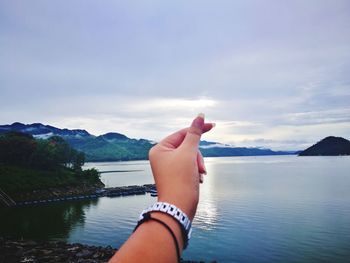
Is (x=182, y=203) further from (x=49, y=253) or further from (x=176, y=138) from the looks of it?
(x=49, y=253)

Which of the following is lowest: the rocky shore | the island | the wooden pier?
the wooden pier

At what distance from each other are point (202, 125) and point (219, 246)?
41229 millimetres

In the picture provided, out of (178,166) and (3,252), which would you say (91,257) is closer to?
(3,252)

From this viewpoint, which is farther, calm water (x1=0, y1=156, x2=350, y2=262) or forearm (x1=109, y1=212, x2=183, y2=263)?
calm water (x1=0, y1=156, x2=350, y2=262)

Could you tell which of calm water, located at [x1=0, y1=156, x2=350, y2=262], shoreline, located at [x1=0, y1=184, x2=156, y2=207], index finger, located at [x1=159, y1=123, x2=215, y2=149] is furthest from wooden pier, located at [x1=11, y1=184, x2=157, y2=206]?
index finger, located at [x1=159, y1=123, x2=215, y2=149]

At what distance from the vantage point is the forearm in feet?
4.87

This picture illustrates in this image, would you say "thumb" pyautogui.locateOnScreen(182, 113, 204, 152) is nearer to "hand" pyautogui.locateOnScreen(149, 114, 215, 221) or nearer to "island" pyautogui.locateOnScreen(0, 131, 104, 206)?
"hand" pyautogui.locateOnScreen(149, 114, 215, 221)

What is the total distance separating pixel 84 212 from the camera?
215 feet

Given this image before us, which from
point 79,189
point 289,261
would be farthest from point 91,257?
point 79,189

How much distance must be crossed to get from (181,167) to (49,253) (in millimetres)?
39201

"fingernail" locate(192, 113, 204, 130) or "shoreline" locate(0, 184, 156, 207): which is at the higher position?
"fingernail" locate(192, 113, 204, 130)

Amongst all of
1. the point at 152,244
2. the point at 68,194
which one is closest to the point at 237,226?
the point at 152,244

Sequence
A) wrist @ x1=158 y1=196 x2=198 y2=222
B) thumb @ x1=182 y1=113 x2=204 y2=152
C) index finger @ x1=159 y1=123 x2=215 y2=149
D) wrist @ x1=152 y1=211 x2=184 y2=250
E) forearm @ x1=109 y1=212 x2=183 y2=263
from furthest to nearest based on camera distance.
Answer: index finger @ x1=159 y1=123 x2=215 y2=149
thumb @ x1=182 y1=113 x2=204 y2=152
wrist @ x1=158 y1=196 x2=198 y2=222
wrist @ x1=152 y1=211 x2=184 y2=250
forearm @ x1=109 y1=212 x2=183 y2=263

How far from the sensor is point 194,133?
208 centimetres
